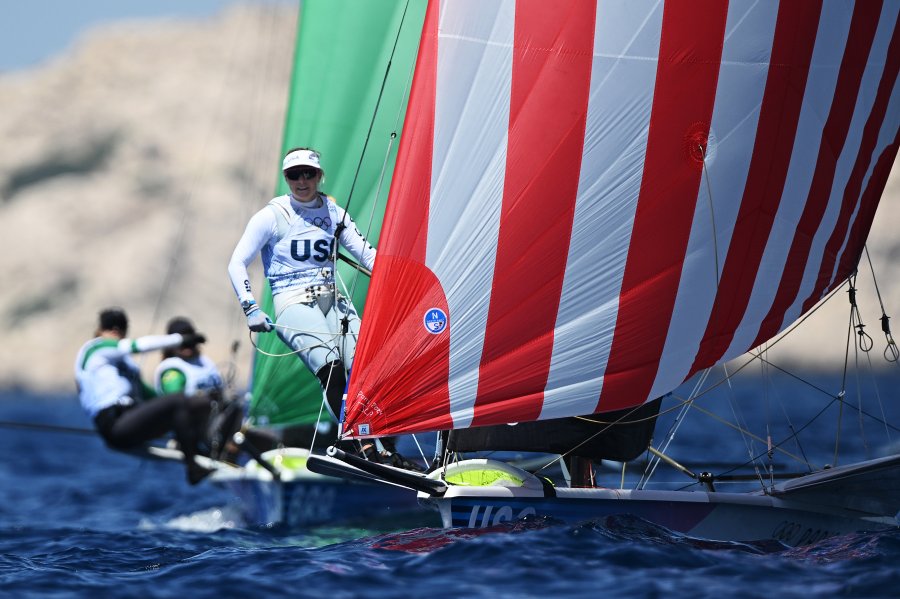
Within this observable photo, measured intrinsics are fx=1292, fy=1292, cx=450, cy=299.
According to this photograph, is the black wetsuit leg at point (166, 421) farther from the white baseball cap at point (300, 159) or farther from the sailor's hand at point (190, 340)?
the white baseball cap at point (300, 159)

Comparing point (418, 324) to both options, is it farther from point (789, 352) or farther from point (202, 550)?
point (789, 352)

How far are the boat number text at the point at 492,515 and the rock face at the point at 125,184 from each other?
193 ft

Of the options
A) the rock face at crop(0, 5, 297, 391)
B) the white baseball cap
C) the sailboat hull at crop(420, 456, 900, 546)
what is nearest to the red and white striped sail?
the sailboat hull at crop(420, 456, 900, 546)

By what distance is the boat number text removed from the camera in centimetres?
738

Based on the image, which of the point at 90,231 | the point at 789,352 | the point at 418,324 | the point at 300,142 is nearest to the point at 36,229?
the point at 90,231

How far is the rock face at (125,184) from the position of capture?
73.6 metres

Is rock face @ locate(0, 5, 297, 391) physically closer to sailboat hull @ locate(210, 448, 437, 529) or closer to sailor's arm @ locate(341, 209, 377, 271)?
sailboat hull @ locate(210, 448, 437, 529)

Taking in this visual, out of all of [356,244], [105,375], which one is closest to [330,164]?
[356,244]

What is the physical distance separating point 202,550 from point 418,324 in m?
2.48

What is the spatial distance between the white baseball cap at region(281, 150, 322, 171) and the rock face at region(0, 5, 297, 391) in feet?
188

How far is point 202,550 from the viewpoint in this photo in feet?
28.3

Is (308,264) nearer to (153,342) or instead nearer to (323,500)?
(153,342)

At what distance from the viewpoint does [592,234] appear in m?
7.49

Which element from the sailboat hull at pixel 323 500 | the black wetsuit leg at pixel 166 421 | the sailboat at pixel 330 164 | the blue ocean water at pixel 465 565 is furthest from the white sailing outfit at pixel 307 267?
the sailboat hull at pixel 323 500
